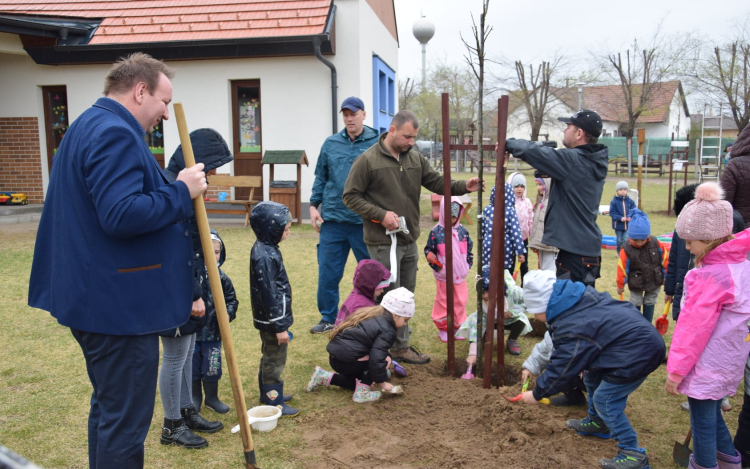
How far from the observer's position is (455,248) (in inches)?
214

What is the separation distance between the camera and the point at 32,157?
1419 centimetres

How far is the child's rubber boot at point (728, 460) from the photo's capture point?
3.08 m

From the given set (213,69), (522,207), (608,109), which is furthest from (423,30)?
(522,207)

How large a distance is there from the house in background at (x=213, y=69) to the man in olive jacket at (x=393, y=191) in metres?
8.43

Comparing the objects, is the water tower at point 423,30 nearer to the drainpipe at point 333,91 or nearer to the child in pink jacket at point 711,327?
the drainpipe at point 333,91

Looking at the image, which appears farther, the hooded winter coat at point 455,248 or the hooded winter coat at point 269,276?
the hooded winter coat at point 455,248

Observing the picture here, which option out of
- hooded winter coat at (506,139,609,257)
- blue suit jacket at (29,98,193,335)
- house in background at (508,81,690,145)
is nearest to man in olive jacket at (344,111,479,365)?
hooded winter coat at (506,139,609,257)

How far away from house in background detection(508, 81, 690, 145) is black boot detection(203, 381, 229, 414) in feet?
111

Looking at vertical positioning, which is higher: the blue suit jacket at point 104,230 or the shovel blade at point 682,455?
the blue suit jacket at point 104,230

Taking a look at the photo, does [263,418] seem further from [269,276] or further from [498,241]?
[498,241]

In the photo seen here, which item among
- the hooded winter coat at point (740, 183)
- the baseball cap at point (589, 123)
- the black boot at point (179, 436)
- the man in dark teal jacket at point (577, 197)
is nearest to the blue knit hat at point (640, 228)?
the hooded winter coat at point (740, 183)

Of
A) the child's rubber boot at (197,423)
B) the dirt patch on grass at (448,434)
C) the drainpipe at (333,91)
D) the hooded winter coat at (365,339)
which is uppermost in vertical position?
the drainpipe at (333,91)

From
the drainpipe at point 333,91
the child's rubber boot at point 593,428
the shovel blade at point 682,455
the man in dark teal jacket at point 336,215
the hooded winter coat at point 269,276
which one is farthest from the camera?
the drainpipe at point 333,91

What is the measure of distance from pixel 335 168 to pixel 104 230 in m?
3.68
